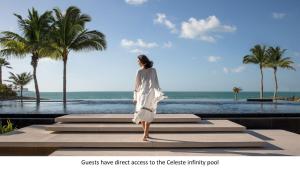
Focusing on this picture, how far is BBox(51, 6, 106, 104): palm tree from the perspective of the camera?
2231 cm

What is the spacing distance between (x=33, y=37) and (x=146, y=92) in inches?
721

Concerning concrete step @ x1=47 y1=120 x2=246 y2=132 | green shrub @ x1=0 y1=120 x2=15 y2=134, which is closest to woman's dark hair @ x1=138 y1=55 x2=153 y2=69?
concrete step @ x1=47 y1=120 x2=246 y2=132

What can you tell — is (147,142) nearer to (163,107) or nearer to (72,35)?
(163,107)

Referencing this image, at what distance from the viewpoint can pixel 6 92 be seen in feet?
99.5

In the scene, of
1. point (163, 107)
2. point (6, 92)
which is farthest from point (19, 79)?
point (163, 107)

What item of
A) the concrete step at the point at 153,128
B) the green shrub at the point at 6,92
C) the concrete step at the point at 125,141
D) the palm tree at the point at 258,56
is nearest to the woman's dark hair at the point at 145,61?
the concrete step at the point at 125,141

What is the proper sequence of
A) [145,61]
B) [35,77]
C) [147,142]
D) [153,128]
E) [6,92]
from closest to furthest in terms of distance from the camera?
[147,142], [145,61], [153,128], [35,77], [6,92]

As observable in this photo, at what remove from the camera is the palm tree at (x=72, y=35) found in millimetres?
22312

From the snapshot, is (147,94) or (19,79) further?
(19,79)

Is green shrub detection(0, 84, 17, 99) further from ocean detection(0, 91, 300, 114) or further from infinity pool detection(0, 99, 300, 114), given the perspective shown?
infinity pool detection(0, 99, 300, 114)

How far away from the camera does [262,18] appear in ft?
27.5

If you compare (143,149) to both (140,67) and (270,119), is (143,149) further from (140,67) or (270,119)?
(270,119)

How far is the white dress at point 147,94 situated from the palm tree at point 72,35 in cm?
1655
